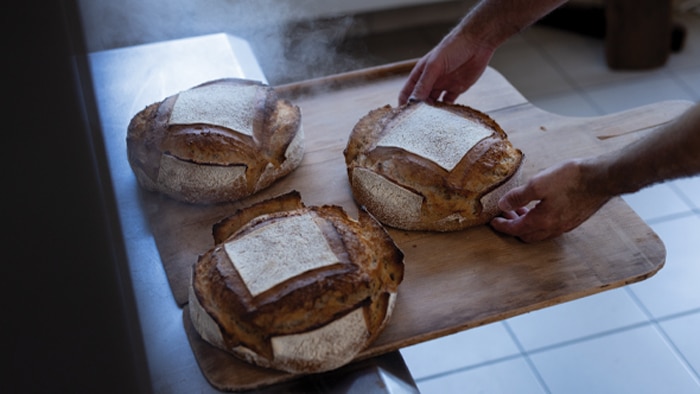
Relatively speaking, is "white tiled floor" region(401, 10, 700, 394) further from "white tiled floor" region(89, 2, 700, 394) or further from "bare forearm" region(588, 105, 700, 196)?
"bare forearm" region(588, 105, 700, 196)

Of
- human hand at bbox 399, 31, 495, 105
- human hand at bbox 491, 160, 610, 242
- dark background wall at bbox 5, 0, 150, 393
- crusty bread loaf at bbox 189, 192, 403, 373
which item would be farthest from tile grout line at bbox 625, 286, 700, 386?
dark background wall at bbox 5, 0, 150, 393

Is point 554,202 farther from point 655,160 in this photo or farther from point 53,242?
point 53,242

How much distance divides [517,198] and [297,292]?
559 millimetres

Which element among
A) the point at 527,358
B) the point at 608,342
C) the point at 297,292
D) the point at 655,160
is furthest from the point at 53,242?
the point at 608,342

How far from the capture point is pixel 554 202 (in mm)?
1413

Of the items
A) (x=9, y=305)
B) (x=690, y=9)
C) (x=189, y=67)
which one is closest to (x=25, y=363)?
(x=9, y=305)

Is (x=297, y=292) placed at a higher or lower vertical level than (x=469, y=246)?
higher

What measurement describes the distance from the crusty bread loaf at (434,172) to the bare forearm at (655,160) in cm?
24

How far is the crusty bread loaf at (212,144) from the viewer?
1534 mm

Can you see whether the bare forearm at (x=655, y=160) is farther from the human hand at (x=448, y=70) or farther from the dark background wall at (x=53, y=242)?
the dark background wall at (x=53, y=242)

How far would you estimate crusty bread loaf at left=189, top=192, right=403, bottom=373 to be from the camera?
1135 mm

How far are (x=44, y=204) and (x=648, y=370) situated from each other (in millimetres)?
1958

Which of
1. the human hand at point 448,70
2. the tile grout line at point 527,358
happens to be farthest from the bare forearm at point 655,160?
the tile grout line at point 527,358

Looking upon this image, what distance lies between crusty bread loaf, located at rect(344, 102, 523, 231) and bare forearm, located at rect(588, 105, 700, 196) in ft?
0.79
